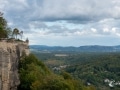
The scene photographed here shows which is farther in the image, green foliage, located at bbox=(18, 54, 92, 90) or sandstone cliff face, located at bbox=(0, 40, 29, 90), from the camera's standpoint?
green foliage, located at bbox=(18, 54, 92, 90)

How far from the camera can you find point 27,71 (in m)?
47.2

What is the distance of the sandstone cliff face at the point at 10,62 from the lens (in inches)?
1406

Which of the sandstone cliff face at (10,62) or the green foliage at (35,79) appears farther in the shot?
the green foliage at (35,79)

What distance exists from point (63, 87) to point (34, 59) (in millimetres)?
10440

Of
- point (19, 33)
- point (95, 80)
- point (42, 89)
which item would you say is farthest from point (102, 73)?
point (42, 89)

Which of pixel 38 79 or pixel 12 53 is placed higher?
pixel 12 53

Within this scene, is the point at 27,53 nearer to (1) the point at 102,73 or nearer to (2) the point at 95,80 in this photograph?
(2) the point at 95,80

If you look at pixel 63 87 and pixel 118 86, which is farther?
pixel 118 86

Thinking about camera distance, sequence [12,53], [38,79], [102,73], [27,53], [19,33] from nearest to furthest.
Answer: [12,53] → [38,79] → [27,53] → [19,33] → [102,73]

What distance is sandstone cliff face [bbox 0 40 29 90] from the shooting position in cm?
3572

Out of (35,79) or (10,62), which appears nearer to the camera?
(10,62)

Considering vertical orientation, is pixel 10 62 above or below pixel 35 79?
above

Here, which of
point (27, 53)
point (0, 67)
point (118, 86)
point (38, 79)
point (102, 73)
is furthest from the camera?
point (102, 73)

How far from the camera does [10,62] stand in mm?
40375
